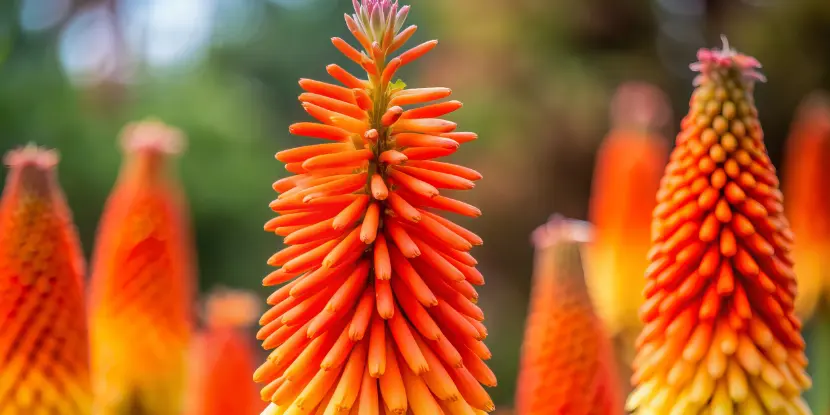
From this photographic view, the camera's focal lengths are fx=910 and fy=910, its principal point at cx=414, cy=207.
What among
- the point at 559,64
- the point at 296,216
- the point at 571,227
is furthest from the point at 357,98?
the point at 559,64

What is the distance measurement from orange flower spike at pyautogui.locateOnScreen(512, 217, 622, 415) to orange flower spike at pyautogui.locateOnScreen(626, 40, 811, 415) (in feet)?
1.09

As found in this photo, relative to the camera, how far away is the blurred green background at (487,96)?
12445mm

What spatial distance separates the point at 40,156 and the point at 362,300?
182cm

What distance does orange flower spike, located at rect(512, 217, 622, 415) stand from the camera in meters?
3.54

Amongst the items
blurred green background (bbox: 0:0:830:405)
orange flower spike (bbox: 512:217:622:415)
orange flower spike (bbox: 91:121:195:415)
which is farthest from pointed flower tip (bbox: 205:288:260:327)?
blurred green background (bbox: 0:0:830:405)

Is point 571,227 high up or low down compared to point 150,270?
up

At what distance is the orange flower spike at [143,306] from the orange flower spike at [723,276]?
2753mm

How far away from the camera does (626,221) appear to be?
23.1 ft

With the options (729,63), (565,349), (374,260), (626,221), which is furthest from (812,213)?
(374,260)

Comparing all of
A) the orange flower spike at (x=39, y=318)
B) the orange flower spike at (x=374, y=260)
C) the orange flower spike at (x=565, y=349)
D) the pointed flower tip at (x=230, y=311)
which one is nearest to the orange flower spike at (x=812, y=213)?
the orange flower spike at (x=565, y=349)

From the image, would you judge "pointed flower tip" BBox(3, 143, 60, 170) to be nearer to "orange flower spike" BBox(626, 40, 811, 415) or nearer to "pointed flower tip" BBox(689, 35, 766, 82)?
"orange flower spike" BBox(626, 40, 811, 415)

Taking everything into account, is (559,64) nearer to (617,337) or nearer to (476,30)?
(476,30)

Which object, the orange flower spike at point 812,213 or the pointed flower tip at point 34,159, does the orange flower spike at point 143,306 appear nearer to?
the pointed flower tip at point 34,159

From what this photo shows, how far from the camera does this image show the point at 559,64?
1413 centimetres
